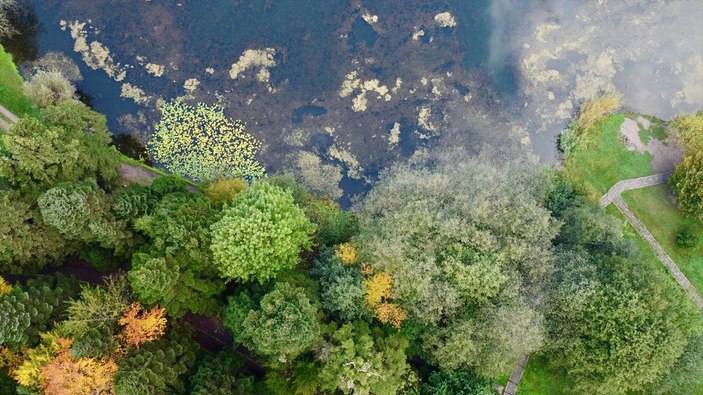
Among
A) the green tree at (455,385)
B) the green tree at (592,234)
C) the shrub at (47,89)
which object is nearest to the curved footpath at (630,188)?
the shrub at (47,89)

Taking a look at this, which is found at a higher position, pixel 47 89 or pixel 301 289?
pixel 47 89

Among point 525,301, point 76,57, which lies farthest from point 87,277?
point 525,301

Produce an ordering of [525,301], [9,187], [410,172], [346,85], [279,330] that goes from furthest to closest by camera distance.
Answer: [346,85]
[410,172]
[525,301]
[9,187]
[279,330]

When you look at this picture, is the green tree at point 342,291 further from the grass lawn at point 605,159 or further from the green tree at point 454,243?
the grass lawn at point 605,159

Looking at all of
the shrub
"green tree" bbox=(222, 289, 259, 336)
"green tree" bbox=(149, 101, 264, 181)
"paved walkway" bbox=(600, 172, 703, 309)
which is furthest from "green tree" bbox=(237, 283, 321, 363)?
"paved walkway" bbox=(600, 172, 703, 309)

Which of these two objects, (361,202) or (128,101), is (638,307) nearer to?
(361,202)

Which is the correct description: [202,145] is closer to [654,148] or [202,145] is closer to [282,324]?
[282,324]

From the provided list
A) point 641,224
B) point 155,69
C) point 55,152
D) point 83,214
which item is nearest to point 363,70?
point 155,69
